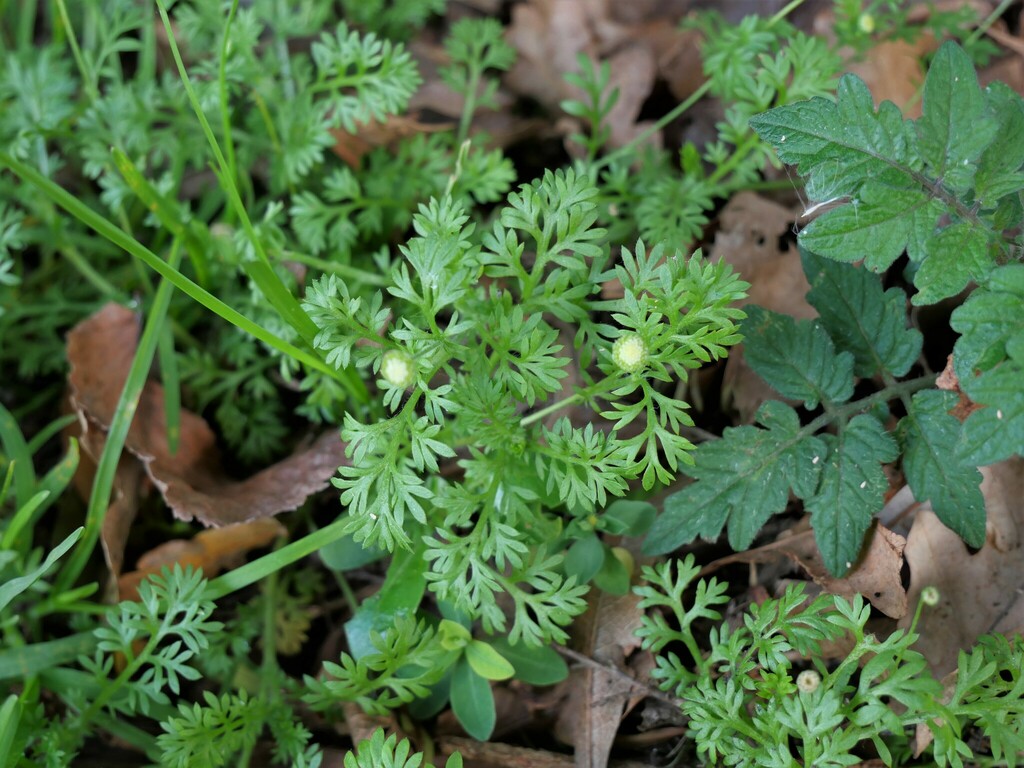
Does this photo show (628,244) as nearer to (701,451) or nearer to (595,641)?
(701,451)

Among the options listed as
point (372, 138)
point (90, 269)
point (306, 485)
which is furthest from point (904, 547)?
point (90, 269)

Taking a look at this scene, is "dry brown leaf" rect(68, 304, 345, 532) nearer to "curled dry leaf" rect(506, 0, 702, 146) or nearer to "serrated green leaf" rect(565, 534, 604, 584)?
"serrated green leaf" rect(565, 534, 604, 584)

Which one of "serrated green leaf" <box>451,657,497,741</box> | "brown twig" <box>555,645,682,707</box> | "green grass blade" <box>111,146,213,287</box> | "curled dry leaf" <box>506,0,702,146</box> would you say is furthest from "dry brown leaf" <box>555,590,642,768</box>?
"curled dry leaf" <box>506,0,702,146</box>

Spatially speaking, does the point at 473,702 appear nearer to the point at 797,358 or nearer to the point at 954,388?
the point at 797,358

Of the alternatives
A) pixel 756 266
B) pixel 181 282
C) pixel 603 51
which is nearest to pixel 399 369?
pixel 181 282

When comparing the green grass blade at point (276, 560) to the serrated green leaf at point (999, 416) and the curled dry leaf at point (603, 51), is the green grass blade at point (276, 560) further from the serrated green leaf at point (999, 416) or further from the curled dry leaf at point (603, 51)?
the curled dry leaf at point (603, 51)

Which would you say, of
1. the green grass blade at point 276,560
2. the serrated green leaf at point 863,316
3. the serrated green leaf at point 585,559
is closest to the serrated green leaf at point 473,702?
the serrated green leaf at point 585,559
